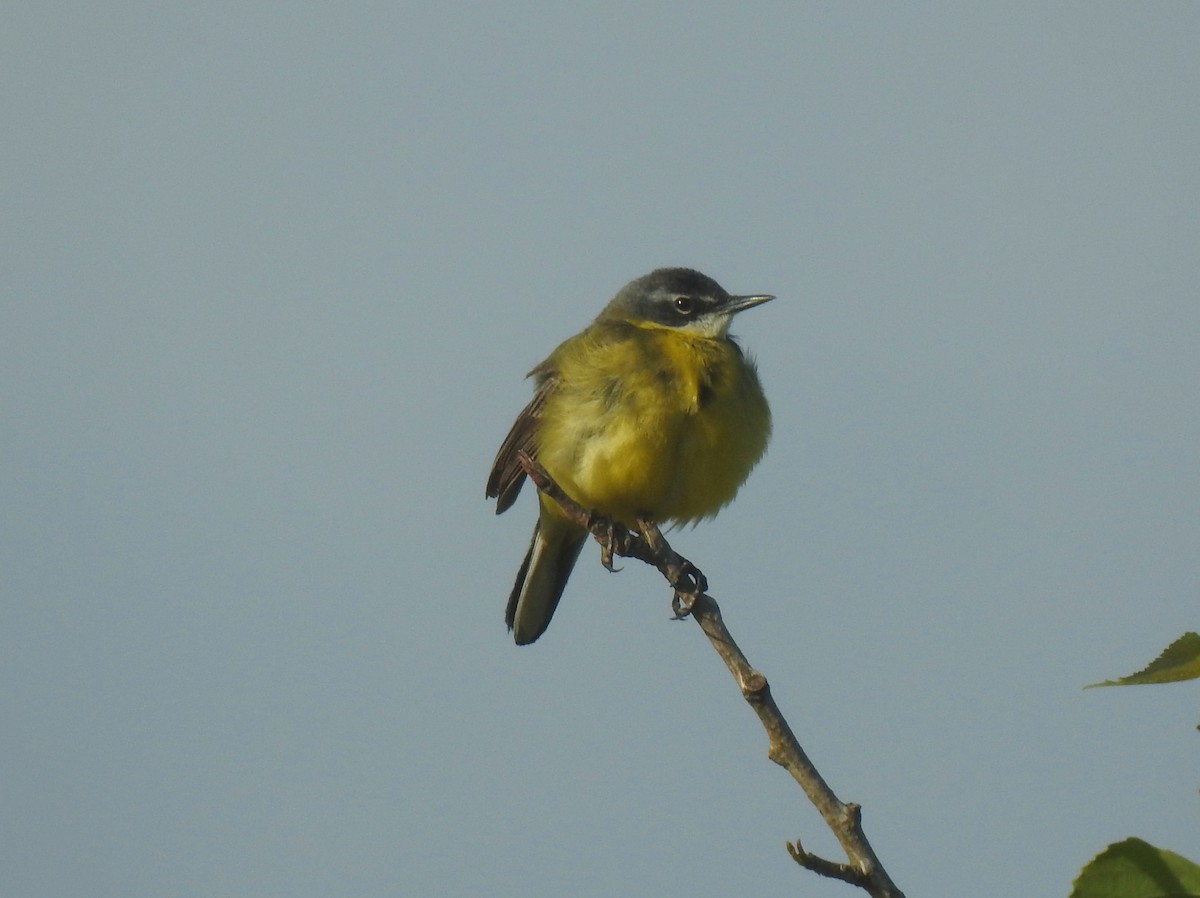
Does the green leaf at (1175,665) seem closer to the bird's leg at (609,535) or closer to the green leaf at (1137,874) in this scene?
the green leaf at (1137,874)

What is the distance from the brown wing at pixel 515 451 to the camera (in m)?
9.17

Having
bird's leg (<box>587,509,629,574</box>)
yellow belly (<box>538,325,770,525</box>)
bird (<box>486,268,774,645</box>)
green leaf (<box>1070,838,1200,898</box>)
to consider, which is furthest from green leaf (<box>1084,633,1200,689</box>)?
yellow belly (<box>538,325,770,525</box>)

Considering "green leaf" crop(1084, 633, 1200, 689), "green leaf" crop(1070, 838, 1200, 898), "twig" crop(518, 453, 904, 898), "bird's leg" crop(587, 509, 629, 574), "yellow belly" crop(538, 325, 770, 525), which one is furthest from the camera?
"yellow belly" crop(538, 325, 770, 525)

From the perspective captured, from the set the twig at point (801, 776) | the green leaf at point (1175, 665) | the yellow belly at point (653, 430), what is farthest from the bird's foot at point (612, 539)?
the green leaf at point (1175, 665)

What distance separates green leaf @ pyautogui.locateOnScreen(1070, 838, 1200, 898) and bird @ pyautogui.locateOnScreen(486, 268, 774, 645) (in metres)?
4.86

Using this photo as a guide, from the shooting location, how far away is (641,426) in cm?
820

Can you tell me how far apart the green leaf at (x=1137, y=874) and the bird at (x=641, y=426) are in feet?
16.0

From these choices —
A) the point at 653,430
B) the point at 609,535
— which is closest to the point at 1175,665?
the point at 609,535

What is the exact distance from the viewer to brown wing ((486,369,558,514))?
9172 mm

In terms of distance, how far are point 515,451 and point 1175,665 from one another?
640 centimetres

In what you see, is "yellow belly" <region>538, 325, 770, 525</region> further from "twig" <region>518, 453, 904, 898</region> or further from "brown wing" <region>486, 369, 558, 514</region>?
"twig" <region>518, 453, 904, 898</region>

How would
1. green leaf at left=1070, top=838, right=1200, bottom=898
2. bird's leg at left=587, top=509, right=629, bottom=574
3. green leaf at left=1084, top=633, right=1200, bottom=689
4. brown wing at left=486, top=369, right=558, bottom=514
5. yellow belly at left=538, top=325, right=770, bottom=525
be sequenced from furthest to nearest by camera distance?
brown wing at left=486, top=369, right=558, bottom=514 → yellow belly at left=538, top=325, right=770, bottom=525 → bird's leg at left=587, top=509, right=629, bottom=574 → green leaf at left=1084, top=633, right=1200, bottom=689 → green leaf at left=1070, top=838, right=1200, bottom=898

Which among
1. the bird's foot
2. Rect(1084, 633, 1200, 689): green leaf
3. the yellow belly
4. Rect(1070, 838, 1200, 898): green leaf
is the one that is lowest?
Rect(1070, 838, 1200, 898): green leaf

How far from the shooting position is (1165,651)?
3.00 meters
